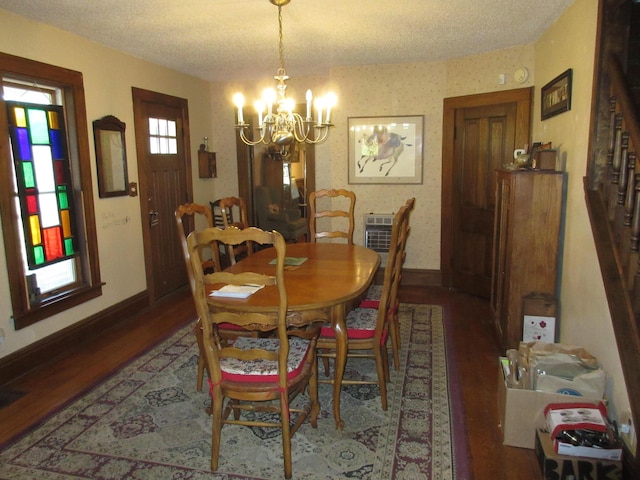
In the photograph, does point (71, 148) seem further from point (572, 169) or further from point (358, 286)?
point (572, 169)

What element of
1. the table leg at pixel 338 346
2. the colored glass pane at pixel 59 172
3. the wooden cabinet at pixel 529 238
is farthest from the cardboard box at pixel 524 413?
the colored glass pane at pixel 59 172

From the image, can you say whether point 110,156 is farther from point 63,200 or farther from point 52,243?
point 52,243

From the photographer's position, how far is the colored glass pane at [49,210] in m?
3.37

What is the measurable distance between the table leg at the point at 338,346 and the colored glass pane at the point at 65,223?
8.04 feet

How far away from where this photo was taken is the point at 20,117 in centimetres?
313

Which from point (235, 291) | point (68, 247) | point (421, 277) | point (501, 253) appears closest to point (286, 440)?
point (235, 291)

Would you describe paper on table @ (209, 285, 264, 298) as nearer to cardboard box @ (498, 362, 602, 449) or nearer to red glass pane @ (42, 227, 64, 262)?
cardboard box @ (498, 362, 602, 449)

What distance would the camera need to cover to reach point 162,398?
2795mm

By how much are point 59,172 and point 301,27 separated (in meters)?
2.19

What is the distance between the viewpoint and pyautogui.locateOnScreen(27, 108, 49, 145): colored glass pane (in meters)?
3.25

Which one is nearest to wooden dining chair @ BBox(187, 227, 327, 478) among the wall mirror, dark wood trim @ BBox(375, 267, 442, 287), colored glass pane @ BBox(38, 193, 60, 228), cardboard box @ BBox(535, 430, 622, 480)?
cardboard box @ BBox(535, 430, 622, 480)

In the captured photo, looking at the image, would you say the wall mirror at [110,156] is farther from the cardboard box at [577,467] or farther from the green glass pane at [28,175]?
the cardboard box at [577,467]

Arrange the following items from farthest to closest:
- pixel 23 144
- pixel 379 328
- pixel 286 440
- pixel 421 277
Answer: pixel 421 277 < pixel 23 144 < pixel 379 328 < pixel 286 440

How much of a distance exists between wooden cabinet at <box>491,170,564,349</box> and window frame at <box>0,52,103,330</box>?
3.27 m
